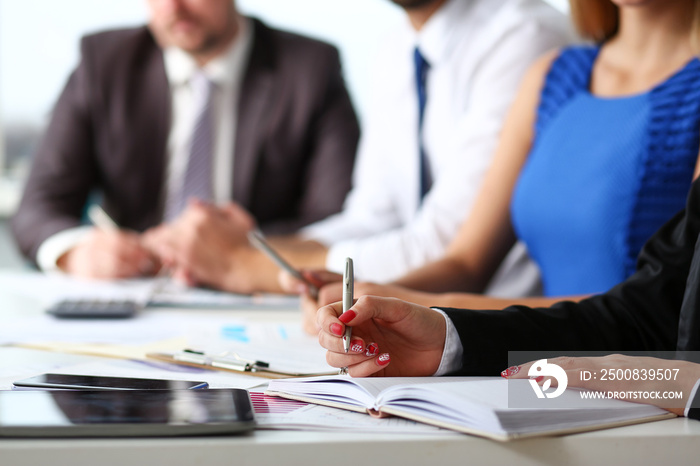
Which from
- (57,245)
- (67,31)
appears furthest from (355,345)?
(67,31)

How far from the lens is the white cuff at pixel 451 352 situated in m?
0.67

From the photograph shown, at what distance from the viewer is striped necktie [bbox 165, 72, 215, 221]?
2193mm

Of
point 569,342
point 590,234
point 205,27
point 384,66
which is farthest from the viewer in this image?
point 205,27

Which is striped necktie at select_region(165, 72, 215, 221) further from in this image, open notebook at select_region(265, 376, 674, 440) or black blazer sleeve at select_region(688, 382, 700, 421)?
black blazer sleeve at select_region(688, 382, 700, 421)

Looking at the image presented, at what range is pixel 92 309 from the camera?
3.71 feet

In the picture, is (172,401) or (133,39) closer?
(172,401)

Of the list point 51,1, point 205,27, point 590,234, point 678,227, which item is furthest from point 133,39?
point 678,227

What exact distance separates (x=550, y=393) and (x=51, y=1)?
319 cm

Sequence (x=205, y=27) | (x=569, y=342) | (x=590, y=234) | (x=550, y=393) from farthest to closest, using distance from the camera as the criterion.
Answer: (x=205, y=27), (x=590, y=234), (x=569, y=342), (x=550, y=393)

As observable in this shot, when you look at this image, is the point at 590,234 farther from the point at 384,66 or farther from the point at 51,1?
the point at 51,1

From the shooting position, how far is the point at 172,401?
0.54 meters

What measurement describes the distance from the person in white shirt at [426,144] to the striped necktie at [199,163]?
49 cm

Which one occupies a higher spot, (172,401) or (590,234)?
(172,401)

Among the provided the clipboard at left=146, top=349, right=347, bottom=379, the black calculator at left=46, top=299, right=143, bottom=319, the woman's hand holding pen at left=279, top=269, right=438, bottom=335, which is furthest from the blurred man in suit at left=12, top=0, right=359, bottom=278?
the clipboard at left=146, top=349, right=347, bottom=379
